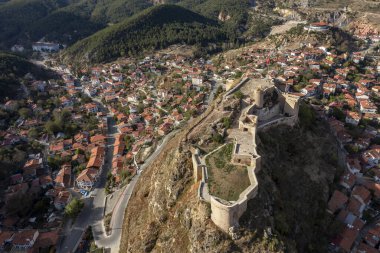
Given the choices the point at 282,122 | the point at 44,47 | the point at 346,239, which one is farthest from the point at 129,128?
the point at 44,47

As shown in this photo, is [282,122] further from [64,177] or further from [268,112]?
[64,177]

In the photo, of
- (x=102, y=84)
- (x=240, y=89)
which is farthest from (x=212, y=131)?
(x=102, y=84)

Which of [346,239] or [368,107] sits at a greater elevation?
[346,239]

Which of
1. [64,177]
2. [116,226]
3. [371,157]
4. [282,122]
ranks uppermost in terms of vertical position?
[282,122]

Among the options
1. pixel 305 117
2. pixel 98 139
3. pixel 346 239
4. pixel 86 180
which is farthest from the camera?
pixel 98 139

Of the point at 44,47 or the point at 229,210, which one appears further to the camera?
the point at 44,47

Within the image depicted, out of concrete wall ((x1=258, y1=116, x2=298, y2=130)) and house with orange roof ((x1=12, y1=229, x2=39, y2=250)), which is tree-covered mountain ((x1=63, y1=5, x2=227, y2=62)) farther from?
concrete wall ((x1=258, y1=116, x2=298, y2=130))

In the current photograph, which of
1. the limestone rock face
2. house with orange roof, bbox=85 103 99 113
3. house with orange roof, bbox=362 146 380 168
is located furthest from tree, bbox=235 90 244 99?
house with orange roof, bbox=85 103 99 113

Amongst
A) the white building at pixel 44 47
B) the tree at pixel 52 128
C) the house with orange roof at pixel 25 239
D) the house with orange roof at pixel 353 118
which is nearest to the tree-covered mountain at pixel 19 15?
the white building at pixel 44 47
